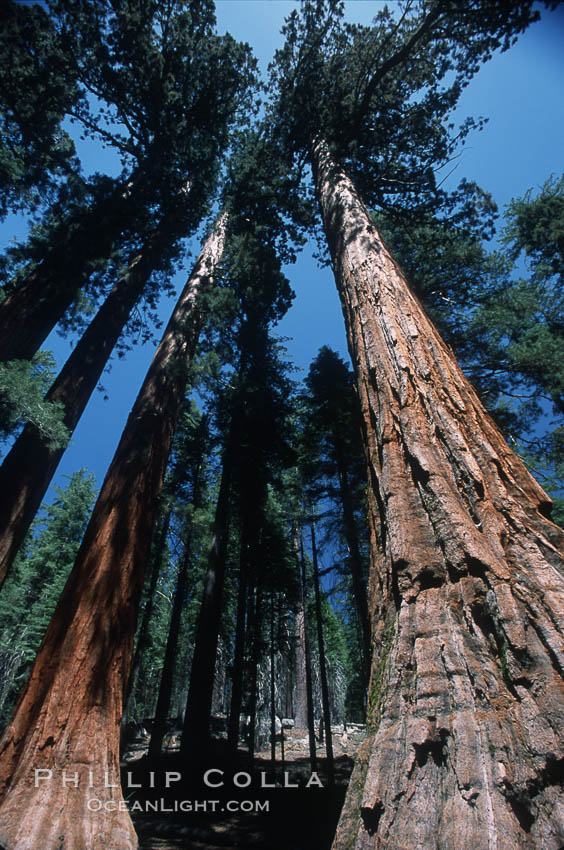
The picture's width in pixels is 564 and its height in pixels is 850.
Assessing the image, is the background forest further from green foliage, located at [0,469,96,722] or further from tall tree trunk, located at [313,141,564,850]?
green foliage, located at [0,469,96,722]

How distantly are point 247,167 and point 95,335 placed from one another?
21.5ft

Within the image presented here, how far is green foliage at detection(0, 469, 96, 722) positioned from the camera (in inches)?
652

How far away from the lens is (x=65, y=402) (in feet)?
22.6

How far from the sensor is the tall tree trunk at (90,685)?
6.83 ft

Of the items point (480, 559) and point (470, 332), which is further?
point (470, 332)

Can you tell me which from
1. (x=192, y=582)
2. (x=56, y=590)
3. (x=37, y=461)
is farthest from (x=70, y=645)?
(x=56, y=590)

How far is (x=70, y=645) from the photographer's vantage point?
2924 millimetres

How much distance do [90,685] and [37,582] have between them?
21.5 metres

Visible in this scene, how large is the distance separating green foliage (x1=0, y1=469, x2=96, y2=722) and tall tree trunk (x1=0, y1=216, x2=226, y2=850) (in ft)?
46.4

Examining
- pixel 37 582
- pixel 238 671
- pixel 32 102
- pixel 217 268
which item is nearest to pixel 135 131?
pixel 32 102

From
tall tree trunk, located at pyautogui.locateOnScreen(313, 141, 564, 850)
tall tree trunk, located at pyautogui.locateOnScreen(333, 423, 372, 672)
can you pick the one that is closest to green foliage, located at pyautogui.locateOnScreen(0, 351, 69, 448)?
tall tree trunk, located at pyautogui.locateOnScreen(313, 141, 564, 850)

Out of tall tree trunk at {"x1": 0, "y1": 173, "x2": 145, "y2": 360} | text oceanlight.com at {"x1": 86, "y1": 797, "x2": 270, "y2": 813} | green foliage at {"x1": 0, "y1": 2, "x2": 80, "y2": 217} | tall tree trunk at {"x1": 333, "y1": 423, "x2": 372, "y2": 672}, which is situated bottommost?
text oceanlight.com at {"x1": 86, "y1": 797, "x2": 270, "y2": 813}

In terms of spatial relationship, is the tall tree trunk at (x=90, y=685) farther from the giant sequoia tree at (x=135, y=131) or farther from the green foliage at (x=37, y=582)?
the green foliage at (x=37, y=582)

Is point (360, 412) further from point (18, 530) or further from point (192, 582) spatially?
point (192, 582)
